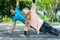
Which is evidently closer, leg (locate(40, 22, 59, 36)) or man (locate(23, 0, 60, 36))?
man (locate(23, 0, 60, 36))

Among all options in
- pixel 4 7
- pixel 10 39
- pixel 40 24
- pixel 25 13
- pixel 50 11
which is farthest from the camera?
pixel 50 11

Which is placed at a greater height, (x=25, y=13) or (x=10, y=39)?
(x=25, y=13)

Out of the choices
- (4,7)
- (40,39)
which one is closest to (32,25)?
(40,39)

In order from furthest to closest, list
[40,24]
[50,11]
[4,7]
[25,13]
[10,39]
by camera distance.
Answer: [50,11] < [4,7] < [40,24] < [25,13] < [10,39]

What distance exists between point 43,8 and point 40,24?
25415mm

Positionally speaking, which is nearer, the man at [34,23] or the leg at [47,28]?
the man at [34,23]

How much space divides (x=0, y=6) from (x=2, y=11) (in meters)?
0.72

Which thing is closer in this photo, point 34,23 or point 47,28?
point 34,23

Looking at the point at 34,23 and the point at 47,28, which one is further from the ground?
the point at 34,23

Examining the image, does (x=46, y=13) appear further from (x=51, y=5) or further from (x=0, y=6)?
(x=0, y=6)

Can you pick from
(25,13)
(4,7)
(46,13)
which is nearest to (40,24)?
(25,13)

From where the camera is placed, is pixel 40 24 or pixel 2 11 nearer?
pixel 40 24

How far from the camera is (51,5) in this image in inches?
1410

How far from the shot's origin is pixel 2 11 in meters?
34.3
